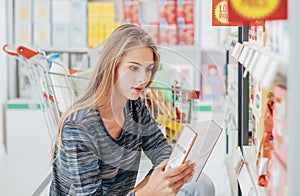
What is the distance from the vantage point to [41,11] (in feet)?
15.8

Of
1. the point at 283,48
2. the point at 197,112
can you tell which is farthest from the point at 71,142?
the point at 283,48

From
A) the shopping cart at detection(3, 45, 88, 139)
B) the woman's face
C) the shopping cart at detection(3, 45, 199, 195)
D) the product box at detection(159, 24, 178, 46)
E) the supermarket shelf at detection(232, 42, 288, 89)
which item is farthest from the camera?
the shopping cart at detection(3, 45, 88, 139)

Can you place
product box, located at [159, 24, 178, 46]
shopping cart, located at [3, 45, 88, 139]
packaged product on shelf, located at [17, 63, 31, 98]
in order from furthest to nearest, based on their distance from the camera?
packaged product on shelf, located at [17, 63, 31, 98], shopping cart, located at [3, 45, 88, 139], product box, located at [159, 24, 178, 46]

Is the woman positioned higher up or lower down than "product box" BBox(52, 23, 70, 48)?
lower down

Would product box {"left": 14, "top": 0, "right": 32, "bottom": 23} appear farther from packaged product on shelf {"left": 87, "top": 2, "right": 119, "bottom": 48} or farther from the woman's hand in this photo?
the woman's hand

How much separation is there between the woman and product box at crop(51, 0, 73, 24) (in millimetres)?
2870

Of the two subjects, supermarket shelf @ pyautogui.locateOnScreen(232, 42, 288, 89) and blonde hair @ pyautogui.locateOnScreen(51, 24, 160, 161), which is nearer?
supermarket shelf @ pyautogui.locateOnScreen(232, 42, 288, 89)

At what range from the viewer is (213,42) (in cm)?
485

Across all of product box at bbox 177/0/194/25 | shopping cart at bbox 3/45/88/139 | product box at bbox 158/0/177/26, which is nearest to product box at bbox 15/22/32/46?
product box at bbox 158/0/177/26

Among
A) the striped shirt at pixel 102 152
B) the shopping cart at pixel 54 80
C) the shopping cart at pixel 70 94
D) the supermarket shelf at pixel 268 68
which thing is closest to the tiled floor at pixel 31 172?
the shopping cart at pixel 70 94

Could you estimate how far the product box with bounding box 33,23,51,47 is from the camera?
15.8ft

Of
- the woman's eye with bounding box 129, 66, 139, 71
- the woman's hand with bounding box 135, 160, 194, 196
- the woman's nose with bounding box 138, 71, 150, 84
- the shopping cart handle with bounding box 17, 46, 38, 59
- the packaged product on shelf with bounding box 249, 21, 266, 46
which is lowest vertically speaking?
the woman's hand with bounding box 135, 160, 194, 196

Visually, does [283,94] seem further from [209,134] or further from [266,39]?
[209,134]

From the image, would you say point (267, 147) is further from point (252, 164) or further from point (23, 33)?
point (23, 33)
